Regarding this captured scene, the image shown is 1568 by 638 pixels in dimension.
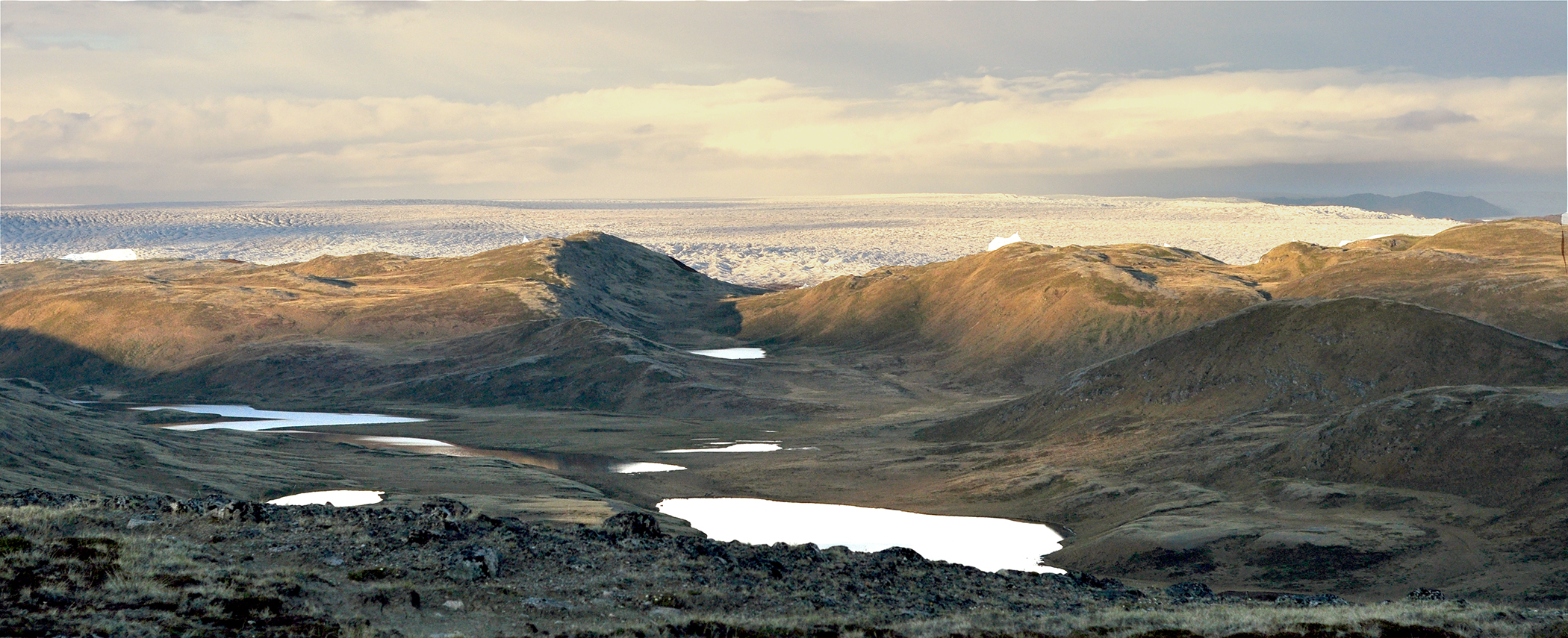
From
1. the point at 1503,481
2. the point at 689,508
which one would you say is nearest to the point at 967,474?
the point at 689,508

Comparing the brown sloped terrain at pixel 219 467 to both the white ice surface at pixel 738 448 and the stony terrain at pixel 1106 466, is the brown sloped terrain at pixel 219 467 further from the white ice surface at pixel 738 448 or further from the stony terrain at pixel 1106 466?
the white ice surface at pixel 738 448

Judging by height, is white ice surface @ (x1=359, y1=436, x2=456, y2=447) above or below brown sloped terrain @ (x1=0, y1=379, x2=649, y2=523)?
below

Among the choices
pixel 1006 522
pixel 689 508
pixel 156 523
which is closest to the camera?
pixel 156 523

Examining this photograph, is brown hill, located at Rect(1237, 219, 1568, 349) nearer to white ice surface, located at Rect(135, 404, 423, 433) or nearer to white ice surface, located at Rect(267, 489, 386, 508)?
white ice surface, located at Rect(267, 489, 386, 508)

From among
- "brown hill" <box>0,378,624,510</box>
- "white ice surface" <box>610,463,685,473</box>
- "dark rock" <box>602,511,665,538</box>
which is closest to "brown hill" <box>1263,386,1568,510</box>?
"brown hill" <box>0,378,624,510</box>

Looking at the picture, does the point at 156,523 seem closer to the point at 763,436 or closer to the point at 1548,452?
the point at 1548,452

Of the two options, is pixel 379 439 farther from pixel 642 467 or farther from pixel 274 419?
pixel 642 467

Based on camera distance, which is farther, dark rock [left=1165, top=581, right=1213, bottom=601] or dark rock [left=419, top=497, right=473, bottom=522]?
dark rock [left=1165, top=581, right=1213, bottom=601]
